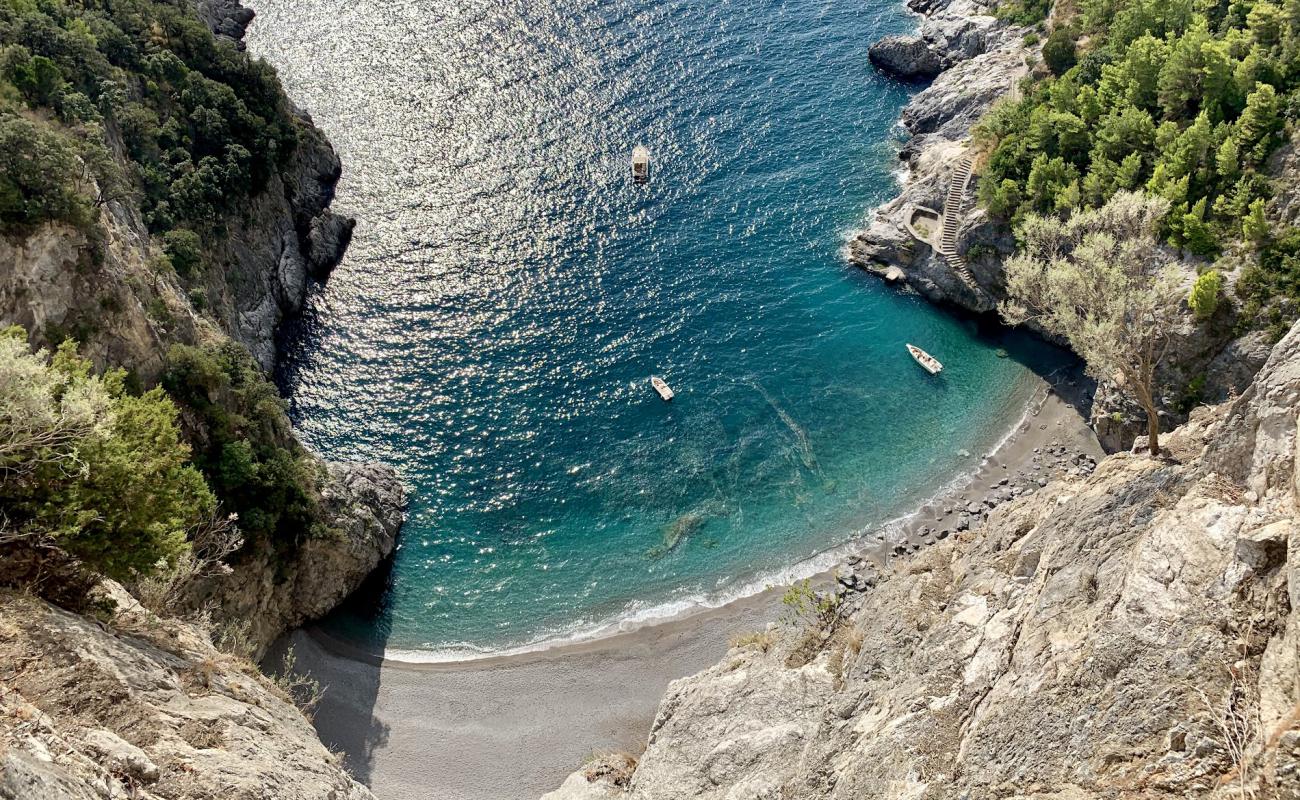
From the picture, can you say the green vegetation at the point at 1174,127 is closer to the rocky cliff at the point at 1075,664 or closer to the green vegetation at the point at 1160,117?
the green vegetation at the point at 1160,117

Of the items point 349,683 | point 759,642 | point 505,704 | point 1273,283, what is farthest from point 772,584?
point 1273,283

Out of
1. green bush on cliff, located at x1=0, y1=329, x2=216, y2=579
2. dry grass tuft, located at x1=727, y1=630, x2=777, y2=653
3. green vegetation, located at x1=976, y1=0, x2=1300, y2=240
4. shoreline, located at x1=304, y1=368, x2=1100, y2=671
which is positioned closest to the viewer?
green bush on cliff, located at x1=0, y1=329, x2=216, y2=579

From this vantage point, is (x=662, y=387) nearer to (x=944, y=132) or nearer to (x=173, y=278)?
(x=173, y=278)

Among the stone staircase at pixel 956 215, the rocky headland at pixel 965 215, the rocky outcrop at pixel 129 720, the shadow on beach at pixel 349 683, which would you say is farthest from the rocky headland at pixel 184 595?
the stone staircase at pixel 956 215

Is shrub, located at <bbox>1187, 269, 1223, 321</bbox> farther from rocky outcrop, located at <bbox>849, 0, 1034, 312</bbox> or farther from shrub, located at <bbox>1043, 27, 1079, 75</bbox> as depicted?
shrub, located at <bbox>1043, 27, 1079, 75</bbox>

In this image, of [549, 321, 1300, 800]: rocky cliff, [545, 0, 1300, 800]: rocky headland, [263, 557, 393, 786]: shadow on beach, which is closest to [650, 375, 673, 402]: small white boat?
[263, 557, 393, 786]: shadow on beach

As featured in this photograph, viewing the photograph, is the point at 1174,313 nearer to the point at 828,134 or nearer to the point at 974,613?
the point at 974,613

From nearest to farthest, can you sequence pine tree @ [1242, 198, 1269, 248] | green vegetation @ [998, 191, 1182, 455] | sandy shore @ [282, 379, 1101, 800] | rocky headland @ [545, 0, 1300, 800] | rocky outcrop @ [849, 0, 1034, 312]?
rocky headland @ [545, 0, 1300, 800] < green vegetation @ [998, 191, 1182, 455] < sandy shore @ [282, 379, 1101, 800] < pine tree @ [1242, 198, 1269, 248] < rocky outcrop @ [849, 0, 1034, 312]
